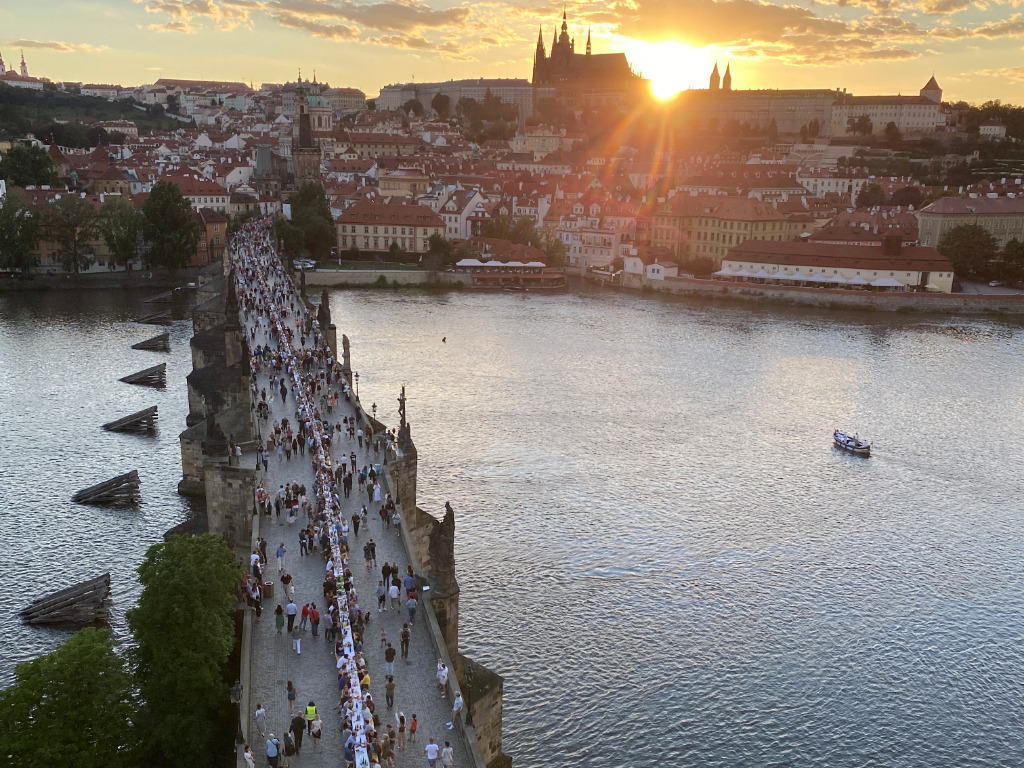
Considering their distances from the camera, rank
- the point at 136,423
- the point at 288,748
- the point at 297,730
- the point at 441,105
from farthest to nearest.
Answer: the point at 441,105 < the point at 136,423 < the point at 297,730 < the point at 288,748

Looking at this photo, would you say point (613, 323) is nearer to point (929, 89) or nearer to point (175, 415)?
point (175, 415)

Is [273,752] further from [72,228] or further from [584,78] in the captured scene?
[584,78]

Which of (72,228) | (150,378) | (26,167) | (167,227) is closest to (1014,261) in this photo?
(167,227)

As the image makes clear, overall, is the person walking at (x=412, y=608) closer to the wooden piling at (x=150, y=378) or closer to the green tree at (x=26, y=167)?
the wooden piling at (x=150, y=378)

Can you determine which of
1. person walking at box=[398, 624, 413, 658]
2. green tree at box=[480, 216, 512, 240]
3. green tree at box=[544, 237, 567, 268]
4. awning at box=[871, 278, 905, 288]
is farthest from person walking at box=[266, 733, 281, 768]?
green tree at box=[480, 216, 512, 240]

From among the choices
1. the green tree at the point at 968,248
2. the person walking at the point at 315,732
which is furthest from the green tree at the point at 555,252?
the person walking at the point at 315,732

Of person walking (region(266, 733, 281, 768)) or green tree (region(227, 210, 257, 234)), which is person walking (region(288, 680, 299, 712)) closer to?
person walking (region(266, 733, 281, 768))
